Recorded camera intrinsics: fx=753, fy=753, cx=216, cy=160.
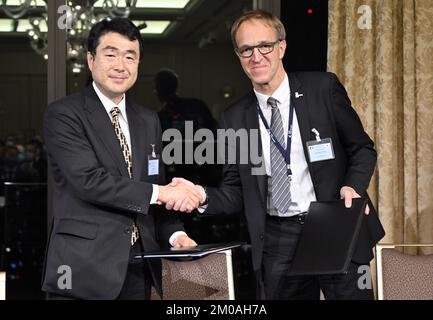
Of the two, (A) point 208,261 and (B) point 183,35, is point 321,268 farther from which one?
(B) point 183,35

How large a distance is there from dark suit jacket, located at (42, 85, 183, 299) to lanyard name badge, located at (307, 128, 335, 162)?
692 millimetres

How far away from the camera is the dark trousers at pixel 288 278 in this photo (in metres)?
3.18

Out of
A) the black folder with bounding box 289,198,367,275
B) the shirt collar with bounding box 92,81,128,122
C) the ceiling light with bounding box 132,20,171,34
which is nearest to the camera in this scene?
the black folder with bounding box 289,198,367,275

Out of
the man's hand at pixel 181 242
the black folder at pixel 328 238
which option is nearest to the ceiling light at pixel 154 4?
the man's hand at pixel 181 242

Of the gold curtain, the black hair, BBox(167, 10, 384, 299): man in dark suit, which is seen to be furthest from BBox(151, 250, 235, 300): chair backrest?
the gold curtain

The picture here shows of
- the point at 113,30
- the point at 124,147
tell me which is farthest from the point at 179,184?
the point at 113,30

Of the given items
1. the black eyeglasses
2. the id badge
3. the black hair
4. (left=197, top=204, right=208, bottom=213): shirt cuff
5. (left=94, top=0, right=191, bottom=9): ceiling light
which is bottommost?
(left=197, top=204, right=208, bottom=213): shirt cuff

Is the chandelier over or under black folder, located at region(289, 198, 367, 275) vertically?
over

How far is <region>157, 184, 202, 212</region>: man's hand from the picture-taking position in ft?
9.84

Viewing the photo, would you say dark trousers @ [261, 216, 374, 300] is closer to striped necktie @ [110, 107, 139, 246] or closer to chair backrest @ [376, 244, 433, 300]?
chair backrest @ [376, 244, 433, 300]

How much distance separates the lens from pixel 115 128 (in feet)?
9.84

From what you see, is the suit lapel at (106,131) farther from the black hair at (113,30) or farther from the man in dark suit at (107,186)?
the black hair at (113,30)

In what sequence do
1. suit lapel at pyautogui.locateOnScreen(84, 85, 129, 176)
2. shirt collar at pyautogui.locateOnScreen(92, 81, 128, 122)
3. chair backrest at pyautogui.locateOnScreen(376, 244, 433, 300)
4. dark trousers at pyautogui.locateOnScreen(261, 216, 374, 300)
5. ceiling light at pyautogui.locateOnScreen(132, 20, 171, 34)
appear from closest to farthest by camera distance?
suit lapel at pyautogui.locateOnScreen(84, 85, 129, 176), shirt collar at pyautogui.locateOnScreen(92, 81, 128, 122), dark trousers at pyautogui.locateOnScreen(261, 216, 374, 300), chair backrest at pyautogui.locateOnScreen(376, 244, 433, 300), ceiling light at pyautogui.locateOnScreen(132, 20, 171, 34)

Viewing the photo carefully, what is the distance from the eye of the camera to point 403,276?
10.9ft
